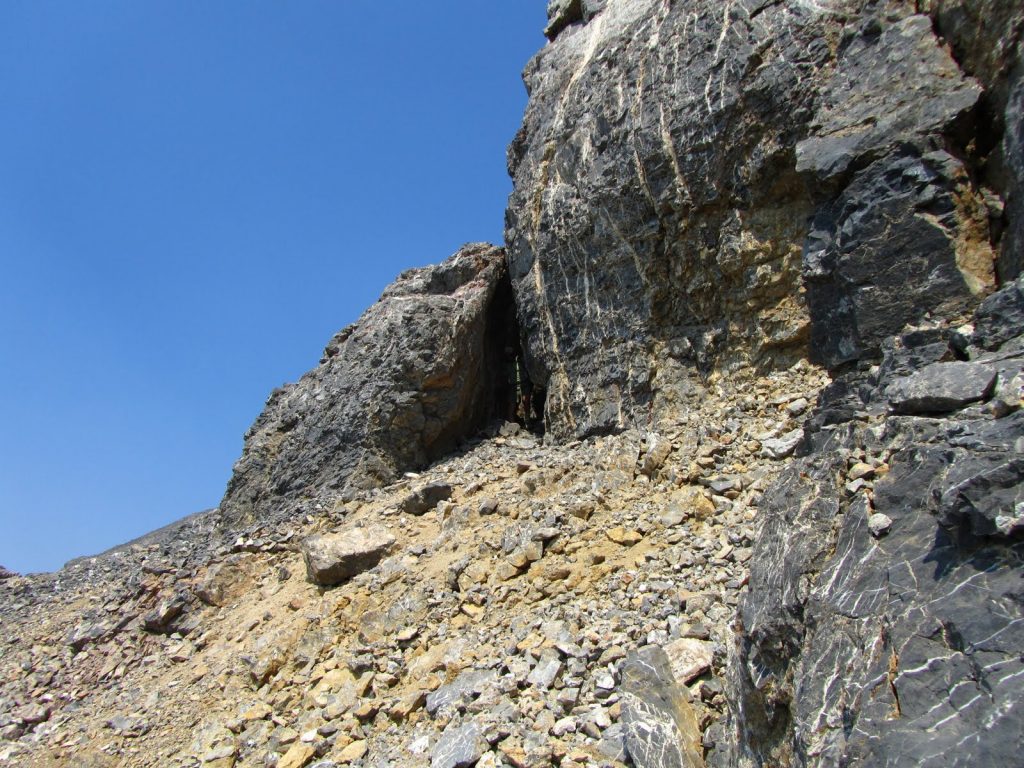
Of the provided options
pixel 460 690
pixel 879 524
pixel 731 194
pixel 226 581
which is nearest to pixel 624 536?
pixel 460 690

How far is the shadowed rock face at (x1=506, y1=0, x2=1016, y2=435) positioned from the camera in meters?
9.55

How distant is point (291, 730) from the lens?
9.76 metres

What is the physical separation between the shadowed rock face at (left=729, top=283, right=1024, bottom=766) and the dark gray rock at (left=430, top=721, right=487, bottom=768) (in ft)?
8.55

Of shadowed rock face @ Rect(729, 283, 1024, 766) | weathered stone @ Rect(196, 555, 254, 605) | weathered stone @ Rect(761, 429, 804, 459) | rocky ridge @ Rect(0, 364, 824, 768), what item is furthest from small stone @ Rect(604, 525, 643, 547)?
weathered stone @ Rect(196, 555, 254, 605)

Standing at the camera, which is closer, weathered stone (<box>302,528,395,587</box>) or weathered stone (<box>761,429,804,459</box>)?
weathered stone (<box>761,429,804,459</box>)

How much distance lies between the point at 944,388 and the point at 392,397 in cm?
1272

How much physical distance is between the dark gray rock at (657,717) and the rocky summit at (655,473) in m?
0.03

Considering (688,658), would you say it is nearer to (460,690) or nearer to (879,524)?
(879,524)

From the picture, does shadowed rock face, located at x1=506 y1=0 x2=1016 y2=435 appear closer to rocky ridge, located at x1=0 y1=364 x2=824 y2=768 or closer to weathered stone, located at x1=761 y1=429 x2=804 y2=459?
weathered stone, located at x1=761 y1=429 x2=804 y2=459

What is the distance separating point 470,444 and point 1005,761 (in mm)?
14595

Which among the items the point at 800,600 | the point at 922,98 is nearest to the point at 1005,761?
the point at 800,600

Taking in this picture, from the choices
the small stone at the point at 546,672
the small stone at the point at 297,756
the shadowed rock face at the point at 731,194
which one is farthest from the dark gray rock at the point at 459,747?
the shadowed rock face at the point at 731,194

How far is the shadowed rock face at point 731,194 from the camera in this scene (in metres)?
9.55

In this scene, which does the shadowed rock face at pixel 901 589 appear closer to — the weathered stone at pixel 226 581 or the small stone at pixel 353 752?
the small stone at pixel 353 752
